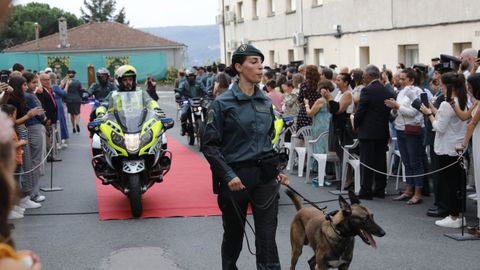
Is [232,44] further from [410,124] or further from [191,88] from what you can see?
[410,124]

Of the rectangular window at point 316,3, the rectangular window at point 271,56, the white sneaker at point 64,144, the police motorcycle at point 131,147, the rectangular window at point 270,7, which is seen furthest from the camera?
the rectangular window at point 271,56

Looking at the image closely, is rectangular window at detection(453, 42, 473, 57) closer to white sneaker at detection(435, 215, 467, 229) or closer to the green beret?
white sneaker at detection(435, 215, 467, 229)

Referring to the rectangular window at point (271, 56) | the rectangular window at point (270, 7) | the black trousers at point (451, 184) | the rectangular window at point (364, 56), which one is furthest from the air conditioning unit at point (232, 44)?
the black trousers at point (451, 184)

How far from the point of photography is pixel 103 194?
12.0m

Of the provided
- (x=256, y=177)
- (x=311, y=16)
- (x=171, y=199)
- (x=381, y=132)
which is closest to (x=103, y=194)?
(x=171, y=199)

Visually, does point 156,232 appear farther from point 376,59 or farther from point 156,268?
point 376,59

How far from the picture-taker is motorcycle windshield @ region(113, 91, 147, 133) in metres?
10.6

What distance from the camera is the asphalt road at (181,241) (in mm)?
7797

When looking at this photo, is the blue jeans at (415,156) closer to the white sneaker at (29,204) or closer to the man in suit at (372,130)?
the man in suit at (372,130)

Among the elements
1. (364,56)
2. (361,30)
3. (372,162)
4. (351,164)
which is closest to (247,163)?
(372,162)

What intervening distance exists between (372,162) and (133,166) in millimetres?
3390

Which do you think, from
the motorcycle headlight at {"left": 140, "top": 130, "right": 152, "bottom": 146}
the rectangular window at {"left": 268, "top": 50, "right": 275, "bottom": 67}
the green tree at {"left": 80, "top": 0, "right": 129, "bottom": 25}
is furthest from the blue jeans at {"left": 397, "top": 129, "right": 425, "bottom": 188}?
the green tree at {"left": 80, "top": 0, "right": 129, "bottom": 25}

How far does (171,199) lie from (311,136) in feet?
9.45

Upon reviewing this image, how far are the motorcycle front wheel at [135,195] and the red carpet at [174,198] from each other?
181 mm
